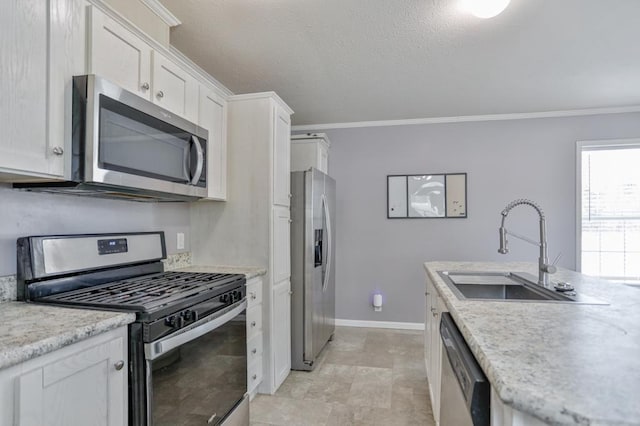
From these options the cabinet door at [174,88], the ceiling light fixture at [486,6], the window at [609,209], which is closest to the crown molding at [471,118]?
the window at [609,209]

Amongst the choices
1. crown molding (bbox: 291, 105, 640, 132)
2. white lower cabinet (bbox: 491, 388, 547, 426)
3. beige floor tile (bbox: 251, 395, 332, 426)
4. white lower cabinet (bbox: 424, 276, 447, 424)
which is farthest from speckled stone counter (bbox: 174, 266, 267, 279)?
crown molding (bbox: 291, 105, 640, 132)

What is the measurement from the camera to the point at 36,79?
4.11 ft

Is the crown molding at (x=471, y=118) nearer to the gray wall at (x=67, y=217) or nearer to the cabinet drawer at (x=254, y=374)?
the gray wall at (x=67, y=217)

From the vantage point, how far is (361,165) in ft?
14.3

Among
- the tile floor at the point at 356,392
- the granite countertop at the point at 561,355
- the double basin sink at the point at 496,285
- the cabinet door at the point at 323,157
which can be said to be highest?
the cabinet door at the point at 323,157

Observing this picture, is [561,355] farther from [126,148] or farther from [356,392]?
[356,392]

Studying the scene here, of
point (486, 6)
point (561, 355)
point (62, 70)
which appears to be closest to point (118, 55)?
point (62, 70)

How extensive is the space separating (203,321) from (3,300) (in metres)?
0.77

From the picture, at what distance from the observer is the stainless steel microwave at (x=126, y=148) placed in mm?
1387

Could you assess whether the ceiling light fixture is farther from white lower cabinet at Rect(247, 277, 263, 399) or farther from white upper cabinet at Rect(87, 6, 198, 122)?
white lower cabinet at Rect(247, 277, 263, 399)

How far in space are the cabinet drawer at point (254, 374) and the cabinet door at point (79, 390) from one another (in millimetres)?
1084

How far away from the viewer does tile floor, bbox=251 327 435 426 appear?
2.27 metres

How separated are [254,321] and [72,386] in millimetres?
1348

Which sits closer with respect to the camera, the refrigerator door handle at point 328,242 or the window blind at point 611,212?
the refrigerator door handle at point 328,242
